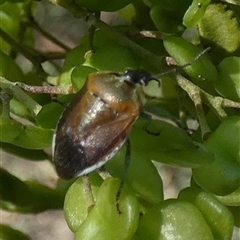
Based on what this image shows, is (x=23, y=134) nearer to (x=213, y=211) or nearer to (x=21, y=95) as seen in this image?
(x=21, y=95)

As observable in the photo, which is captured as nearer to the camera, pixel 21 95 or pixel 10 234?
pixel 21 95

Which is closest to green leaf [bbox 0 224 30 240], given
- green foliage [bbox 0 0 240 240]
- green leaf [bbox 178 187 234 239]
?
green foliage [bbox 0 0 240 240]

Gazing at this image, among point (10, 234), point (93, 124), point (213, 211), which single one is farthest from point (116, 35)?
point (10, 234)

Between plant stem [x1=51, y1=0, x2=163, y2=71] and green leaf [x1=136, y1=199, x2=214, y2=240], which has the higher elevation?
plant stem [x1=51, y1=0, x2=163, y2=71]

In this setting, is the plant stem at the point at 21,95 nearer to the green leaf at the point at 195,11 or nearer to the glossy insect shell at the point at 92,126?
the glossy insect shell at the point at 92,126

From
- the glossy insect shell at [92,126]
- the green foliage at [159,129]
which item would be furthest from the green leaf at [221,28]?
the glossy insect shell at [92,126]

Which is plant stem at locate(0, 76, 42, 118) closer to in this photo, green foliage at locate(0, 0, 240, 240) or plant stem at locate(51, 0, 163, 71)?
green foliage at locate(0, 0, 240, 240)
